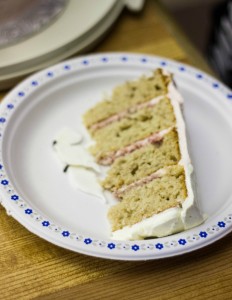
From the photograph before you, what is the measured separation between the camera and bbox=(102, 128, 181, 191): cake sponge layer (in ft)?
4.25

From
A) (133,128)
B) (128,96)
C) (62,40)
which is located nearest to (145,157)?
(133,128)

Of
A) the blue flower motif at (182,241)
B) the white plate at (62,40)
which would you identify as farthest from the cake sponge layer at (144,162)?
the white plate at (62,40)

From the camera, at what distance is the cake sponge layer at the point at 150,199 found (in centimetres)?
119

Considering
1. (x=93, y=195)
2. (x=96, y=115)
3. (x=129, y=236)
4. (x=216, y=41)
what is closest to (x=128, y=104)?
(x=96, y=115)

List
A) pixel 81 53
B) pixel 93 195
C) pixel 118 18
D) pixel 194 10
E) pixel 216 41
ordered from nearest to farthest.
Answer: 1. pixel 93 195
2. pixel 81 53
3. pixel 118 18
4. pixel 216 41
5. pixel 194 10

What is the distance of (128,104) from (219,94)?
0.25m

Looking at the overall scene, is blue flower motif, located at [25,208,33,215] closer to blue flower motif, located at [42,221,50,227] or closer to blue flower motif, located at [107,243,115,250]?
blue flower motif, located at [42,221,50,227]

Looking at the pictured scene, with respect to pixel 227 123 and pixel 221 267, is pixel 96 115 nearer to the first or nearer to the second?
pixel 227 123

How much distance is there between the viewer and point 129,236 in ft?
3.84

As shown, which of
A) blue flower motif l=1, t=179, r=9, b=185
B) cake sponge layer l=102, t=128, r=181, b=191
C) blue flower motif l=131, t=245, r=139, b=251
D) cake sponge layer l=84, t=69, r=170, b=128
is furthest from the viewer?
cake sponge layer l=84, t=69, r=170, b=128

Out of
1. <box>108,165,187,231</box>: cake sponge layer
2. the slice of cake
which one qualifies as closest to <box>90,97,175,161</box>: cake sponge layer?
the slice of cake

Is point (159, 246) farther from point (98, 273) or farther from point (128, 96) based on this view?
point (128, 96)

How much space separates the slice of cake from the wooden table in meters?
0.08

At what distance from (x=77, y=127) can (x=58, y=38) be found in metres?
0.30
